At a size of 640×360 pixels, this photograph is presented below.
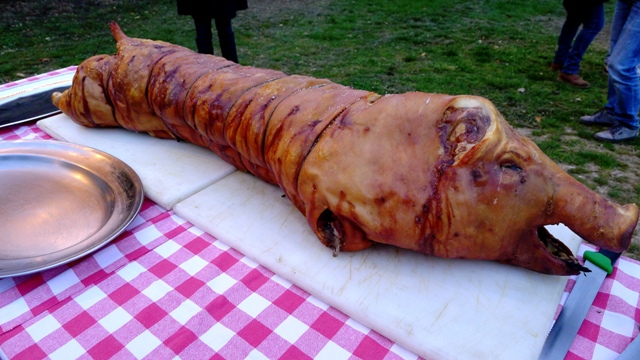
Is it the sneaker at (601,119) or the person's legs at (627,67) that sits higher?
the person's legs at (627,67)

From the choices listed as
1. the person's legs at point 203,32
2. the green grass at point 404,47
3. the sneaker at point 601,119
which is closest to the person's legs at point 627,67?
the sneaker at point 601,119

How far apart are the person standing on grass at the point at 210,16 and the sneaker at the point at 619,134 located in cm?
327

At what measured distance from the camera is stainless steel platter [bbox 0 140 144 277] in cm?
132

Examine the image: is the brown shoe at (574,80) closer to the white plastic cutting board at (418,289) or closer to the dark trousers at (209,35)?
the dark trousers at (209,35)

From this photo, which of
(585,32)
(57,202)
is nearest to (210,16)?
(57,202)

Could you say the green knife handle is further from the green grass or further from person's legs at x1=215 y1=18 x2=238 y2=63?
person's legs at x1=215 y1=18 x2=238 y2=63

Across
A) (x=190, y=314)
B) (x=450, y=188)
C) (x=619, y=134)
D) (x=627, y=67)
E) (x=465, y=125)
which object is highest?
(x=465, y=125)

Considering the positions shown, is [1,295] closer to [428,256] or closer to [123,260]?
[123,260]

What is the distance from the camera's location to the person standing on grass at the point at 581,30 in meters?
4.50

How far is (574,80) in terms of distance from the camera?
466 centimetres

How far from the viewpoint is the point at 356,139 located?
4.07ft

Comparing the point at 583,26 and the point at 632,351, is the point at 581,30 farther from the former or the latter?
the point at 632,351

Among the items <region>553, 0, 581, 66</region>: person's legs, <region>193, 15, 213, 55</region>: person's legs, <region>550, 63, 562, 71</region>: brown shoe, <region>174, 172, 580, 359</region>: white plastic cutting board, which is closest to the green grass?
<region>550, 63, 562, 71</region>: brown shoe

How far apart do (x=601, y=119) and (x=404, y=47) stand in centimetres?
264
